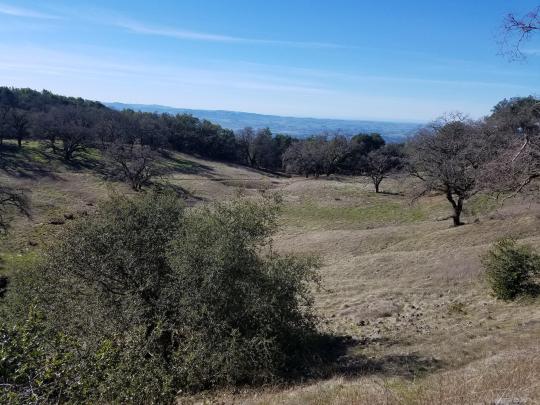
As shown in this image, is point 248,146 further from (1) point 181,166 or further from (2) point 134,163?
(2) point 134,163

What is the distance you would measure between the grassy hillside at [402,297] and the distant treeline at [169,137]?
26449 millimetres

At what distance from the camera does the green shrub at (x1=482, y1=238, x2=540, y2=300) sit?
2177cm

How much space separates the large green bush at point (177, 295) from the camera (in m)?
15.7

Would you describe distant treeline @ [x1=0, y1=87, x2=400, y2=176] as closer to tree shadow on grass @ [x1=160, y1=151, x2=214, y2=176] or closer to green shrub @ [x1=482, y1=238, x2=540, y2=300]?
tree shadow on grass @ [x1=160, y1=151, x2=214, y2=176]

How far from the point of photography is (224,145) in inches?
5226

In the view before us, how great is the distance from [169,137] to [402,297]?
114 meters

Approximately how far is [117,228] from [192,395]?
320 inches

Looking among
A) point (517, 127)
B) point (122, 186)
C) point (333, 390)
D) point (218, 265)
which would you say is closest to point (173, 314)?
point (218, 265)

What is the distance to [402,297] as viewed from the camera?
25547 millimetres

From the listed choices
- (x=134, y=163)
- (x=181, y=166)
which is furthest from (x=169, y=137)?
(x=134, y=163)

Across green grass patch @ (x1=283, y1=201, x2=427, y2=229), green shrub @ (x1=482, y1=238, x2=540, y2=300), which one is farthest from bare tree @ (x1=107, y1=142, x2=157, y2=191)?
green shrub @ (x1=482, y1=238, x2=540, y2=300)

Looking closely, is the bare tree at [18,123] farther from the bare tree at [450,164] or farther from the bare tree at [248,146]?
the bare tree at [450,164]

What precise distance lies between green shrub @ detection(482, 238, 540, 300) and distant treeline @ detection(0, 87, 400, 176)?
68.5 meters

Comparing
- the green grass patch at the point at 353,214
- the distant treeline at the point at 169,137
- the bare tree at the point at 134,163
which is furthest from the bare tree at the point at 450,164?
the distant treeline at the point at 169,137
